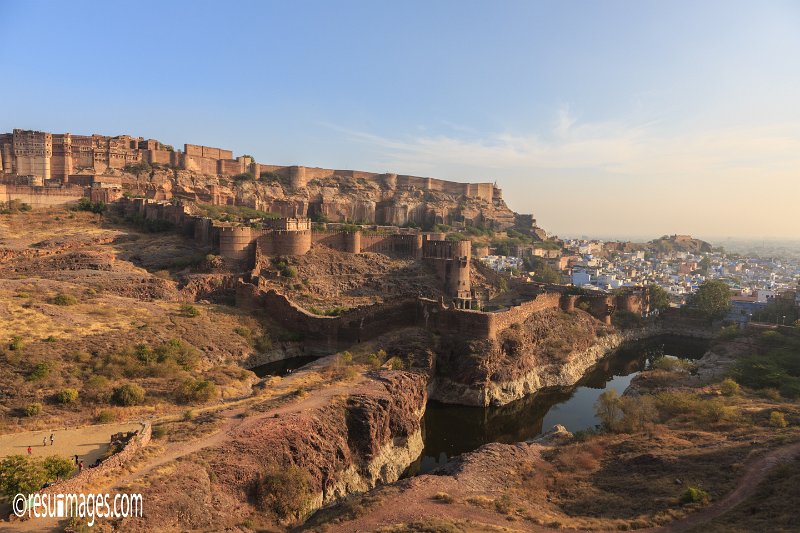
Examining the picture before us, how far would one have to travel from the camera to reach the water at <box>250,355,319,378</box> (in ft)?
→ 79.4

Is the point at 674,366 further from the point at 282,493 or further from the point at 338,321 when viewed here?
the point at 282,493

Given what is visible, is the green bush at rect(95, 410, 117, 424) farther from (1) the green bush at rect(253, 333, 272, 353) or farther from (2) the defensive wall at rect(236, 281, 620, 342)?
(2) the defensive wall at rect(236, 281, 620, 342)

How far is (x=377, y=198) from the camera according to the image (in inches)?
2662

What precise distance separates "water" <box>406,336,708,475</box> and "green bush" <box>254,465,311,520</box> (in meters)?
5.46

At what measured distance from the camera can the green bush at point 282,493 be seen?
12266 millimetres

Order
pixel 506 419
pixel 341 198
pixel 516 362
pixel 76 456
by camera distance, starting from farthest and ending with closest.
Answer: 1. pixel 341 198
2. pixel 516 362
3. pixel 506 419
4. pixel 76 456

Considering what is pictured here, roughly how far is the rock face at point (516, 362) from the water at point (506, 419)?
501 mm

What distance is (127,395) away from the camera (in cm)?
1606

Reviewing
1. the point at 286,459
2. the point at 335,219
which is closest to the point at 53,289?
the point at 286,459

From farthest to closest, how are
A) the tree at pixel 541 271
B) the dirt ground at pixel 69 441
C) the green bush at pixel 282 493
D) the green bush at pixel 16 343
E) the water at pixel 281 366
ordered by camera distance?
1. the tree at pixel 541 271
2. the water at pixel 281 366
3. the green bush at pixel 16 343
4. the dirt ground at pixel 69 441
5. the green bush at pixel 282 493

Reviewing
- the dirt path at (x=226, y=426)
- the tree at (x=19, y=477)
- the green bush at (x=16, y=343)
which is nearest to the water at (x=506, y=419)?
the dirt path at (x=226, y=426)

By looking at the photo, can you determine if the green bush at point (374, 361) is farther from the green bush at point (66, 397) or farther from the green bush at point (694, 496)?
the green bush at point (694, 496)

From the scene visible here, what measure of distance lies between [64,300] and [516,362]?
2205 centimetres

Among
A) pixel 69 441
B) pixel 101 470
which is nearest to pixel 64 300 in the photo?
pixel 69 441
